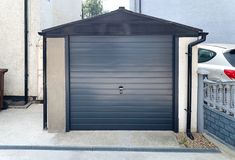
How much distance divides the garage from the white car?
1.19 m

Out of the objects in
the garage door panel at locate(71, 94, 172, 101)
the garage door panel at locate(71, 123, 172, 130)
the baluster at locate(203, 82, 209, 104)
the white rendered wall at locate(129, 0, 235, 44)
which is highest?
the white rendered wall at locate(129, 0, 235, 44)

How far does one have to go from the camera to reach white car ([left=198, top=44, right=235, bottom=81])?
7.23 m

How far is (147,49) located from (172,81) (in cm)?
93

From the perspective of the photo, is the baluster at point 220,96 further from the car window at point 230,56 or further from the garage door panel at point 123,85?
the car window at point 230,56

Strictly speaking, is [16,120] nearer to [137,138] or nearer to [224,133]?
[137,138]

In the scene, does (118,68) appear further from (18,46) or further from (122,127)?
(18,46)

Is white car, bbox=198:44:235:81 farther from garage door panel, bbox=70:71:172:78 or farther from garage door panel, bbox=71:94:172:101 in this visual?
garage door panel, bbox=71:94:172:101

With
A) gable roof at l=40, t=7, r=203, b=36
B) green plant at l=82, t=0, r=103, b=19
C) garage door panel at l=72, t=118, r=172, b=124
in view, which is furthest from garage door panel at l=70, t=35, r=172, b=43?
green plant at l=82, t=0, r=103, b=19

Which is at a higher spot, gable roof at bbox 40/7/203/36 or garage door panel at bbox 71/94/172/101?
gable roof at bbox 40/7/203/36

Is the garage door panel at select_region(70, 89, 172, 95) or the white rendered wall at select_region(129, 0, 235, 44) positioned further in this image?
the white rendered wall at select_region(129, 0, 235, 44)

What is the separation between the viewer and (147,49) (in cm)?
695

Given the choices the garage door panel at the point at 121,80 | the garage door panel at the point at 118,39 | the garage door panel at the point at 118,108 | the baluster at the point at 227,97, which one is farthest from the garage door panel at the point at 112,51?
the baluster at the point at 227,97

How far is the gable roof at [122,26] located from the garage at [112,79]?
0.07 ft

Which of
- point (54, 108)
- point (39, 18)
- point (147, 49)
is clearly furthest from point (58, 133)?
point (39, 18)
